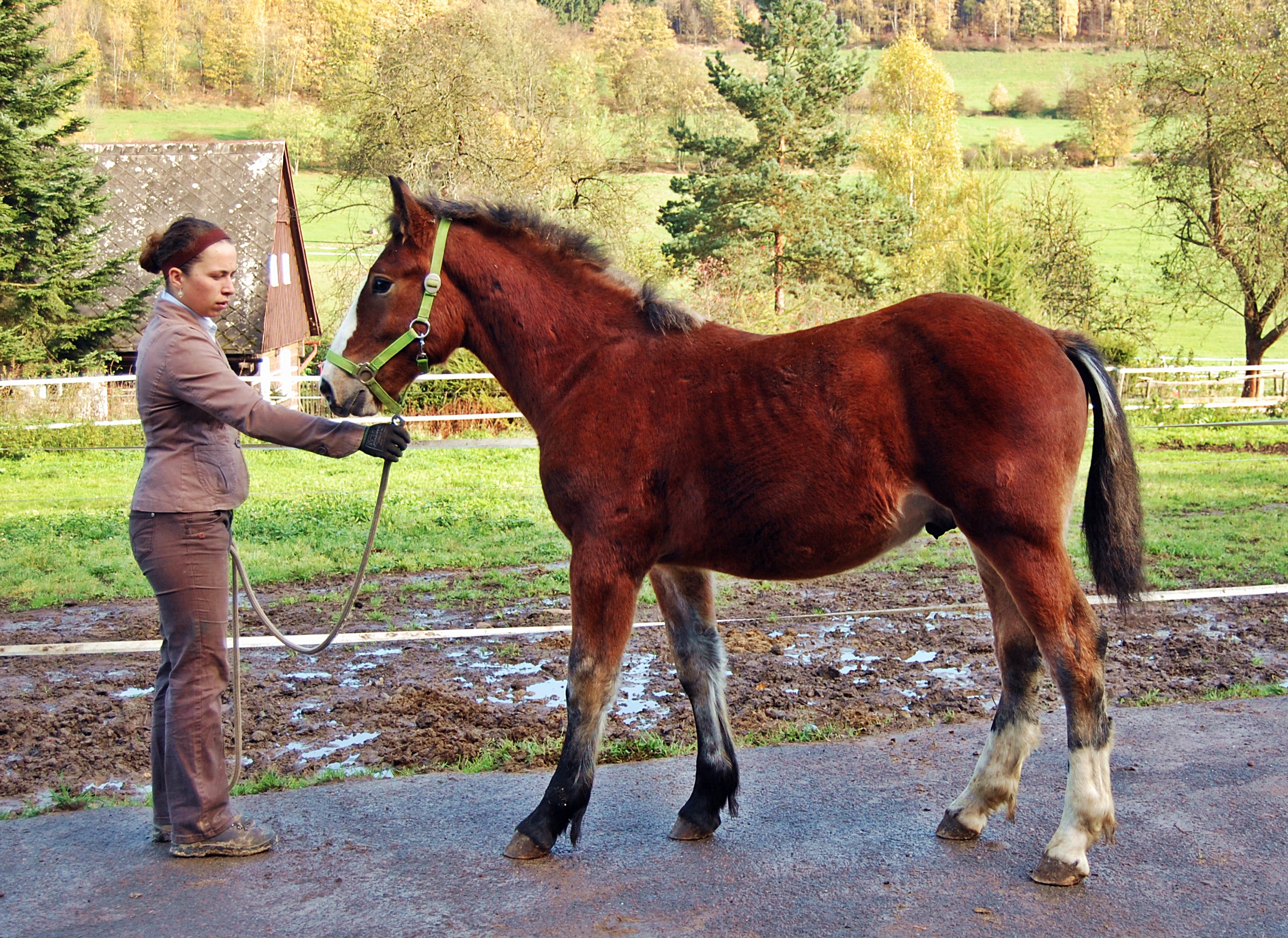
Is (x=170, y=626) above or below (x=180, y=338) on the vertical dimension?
below

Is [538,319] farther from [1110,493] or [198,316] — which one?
[1110,493]

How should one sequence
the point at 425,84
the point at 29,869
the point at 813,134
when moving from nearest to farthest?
the point at 29,869, the point at 425,84, the point at 813,134

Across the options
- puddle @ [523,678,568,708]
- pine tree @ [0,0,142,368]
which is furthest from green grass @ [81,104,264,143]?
puddle @ [523,678,568,708]

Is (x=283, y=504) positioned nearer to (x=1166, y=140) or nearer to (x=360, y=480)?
(x=360, y=480)

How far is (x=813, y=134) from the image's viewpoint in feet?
104

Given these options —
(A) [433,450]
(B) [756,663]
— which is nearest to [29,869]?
(B) [756,663]

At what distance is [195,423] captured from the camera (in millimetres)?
3762

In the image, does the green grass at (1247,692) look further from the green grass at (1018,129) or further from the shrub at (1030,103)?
the shrub at (1030,103)

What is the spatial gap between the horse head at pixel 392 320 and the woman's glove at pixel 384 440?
19 centimetres

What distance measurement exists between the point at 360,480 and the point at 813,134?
72.8ft

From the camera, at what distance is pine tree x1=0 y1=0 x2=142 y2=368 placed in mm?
18719

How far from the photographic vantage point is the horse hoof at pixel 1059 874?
3.51 metres

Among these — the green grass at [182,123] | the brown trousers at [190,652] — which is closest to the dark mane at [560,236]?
the brown trousers at [190,652]

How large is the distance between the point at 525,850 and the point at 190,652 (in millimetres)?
1399
